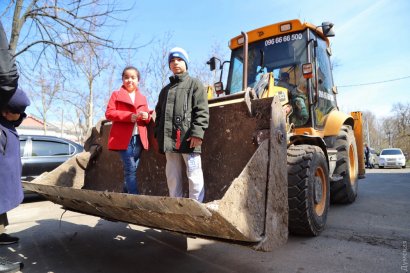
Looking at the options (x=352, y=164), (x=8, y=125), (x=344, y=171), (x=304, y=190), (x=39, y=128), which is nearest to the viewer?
(x=8, y=125)

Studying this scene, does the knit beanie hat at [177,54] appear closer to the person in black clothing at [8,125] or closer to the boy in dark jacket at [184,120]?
the boy in dark jacket at [184,120]

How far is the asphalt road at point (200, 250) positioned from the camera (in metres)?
3.02

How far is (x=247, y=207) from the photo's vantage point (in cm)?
221

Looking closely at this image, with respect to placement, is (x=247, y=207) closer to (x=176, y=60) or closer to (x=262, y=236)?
(x=262, y=236)

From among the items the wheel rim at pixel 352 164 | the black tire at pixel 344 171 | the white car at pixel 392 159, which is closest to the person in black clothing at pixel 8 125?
the black tire at pixel 344 171

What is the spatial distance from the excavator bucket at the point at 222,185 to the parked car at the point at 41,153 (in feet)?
12.8

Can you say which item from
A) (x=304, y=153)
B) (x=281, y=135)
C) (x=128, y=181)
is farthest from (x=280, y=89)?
(x=128, y=181)

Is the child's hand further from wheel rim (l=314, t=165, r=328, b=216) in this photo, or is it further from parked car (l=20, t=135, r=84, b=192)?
parked car (l=20, t=135, r=84, b=192)

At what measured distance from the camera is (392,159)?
21281mm

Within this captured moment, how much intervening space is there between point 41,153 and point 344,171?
22.2 feet

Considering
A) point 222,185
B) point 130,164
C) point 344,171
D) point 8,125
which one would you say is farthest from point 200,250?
point 344,171

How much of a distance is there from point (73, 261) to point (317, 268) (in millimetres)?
2381

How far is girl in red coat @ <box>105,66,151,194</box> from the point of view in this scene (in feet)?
11.2

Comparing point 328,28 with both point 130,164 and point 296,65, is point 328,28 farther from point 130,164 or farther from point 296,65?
point 130,164
